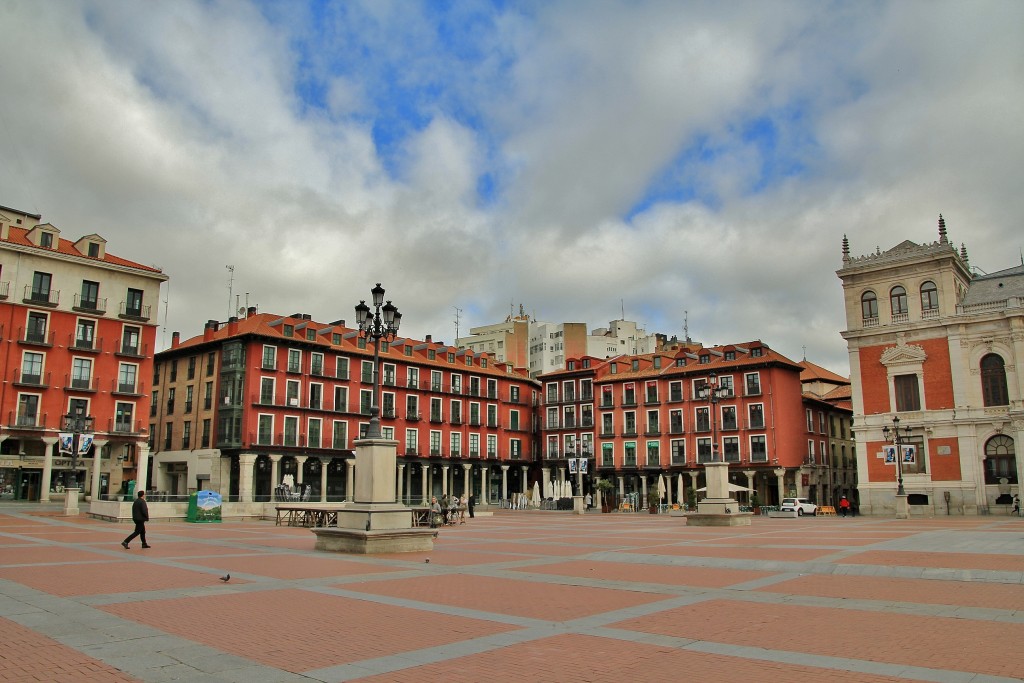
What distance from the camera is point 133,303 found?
50.0m

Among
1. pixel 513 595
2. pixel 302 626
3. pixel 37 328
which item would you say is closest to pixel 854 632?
pixel 513 595

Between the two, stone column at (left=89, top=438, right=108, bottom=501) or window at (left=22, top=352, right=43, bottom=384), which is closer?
stone column at (left=89, top=438, right=108, bottom=501)

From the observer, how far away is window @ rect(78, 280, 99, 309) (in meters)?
47.6

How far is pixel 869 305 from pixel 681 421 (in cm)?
1926

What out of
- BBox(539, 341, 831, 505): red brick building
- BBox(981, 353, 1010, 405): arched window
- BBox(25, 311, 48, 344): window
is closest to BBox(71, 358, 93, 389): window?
BBox(25, 311, 48, 344): window

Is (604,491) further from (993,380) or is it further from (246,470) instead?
(993,380)

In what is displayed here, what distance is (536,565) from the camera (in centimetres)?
1553

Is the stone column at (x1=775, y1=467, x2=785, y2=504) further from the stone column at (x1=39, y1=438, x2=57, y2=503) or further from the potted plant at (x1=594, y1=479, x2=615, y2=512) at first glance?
the stone column at (x1=39, y1=438, x2=57, y2=503)

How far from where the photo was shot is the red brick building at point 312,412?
54.7 metres

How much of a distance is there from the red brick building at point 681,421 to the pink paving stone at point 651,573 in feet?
132

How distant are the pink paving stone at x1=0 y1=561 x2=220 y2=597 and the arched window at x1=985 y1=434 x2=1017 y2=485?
156ft

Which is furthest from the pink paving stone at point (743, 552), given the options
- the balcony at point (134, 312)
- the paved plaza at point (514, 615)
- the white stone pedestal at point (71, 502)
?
the balcony at point (134, 312)

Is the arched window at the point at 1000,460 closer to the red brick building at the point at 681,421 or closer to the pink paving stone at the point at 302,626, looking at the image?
the red brick building at the point at 681,421

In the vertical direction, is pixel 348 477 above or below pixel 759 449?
below
